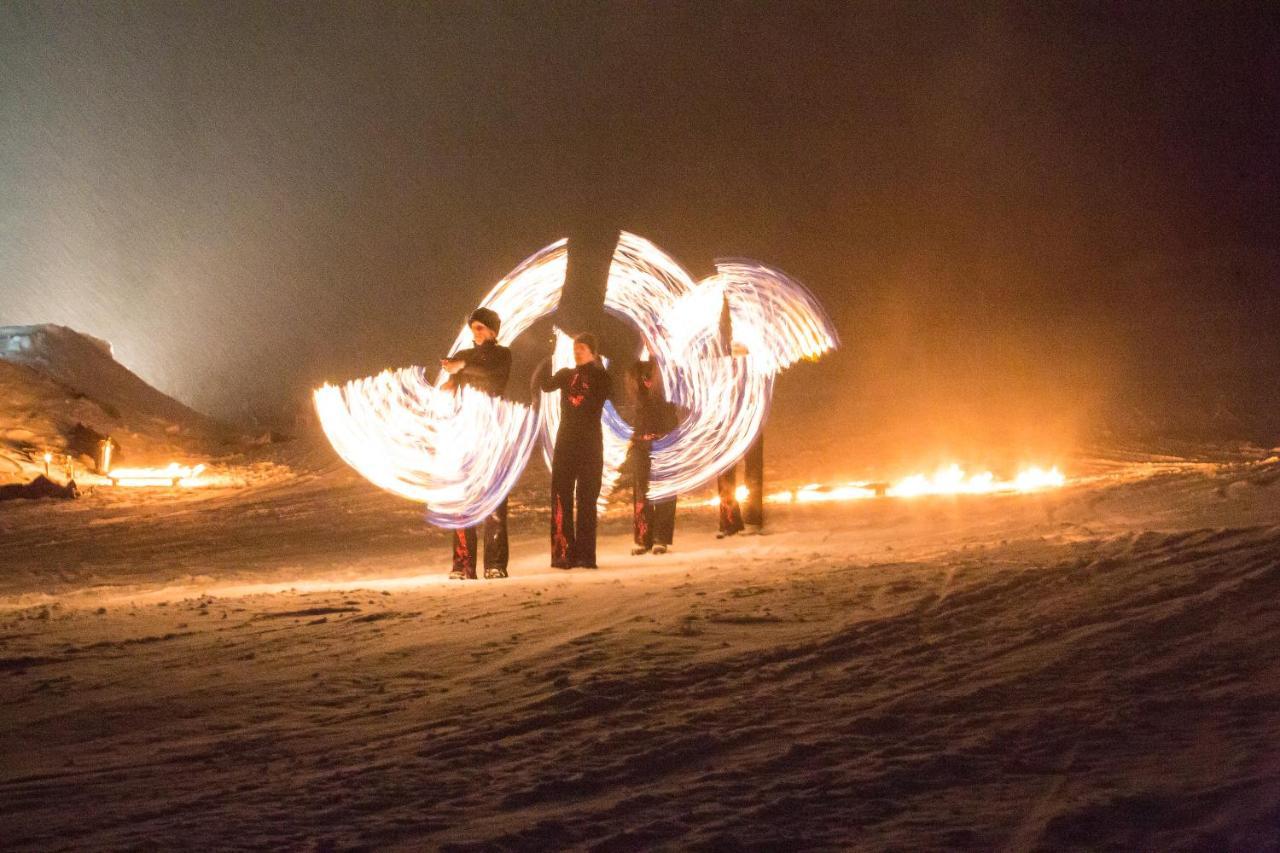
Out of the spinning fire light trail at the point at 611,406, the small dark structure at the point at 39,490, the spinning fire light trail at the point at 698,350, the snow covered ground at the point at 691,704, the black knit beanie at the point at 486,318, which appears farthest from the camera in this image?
the small dark structure at the point at 39,490

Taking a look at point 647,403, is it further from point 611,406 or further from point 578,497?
point 578,497

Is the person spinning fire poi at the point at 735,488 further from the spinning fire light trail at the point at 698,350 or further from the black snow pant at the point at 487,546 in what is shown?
the black snow pant at the point at 487,546

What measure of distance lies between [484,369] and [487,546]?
132 cm

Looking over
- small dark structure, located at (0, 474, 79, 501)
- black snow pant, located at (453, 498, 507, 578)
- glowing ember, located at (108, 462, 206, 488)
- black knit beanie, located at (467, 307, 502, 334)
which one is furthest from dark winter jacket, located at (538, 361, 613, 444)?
glowing ember, located at (108, 462, 206, 488)

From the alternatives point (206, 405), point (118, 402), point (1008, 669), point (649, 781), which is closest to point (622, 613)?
point (1008, 669)

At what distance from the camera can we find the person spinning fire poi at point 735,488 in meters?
12.5

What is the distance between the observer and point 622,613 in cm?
743

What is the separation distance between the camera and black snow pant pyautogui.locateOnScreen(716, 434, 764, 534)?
12.7m

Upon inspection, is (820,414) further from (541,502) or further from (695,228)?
(695,228)

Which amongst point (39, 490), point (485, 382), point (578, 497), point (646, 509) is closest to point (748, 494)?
point (646, 509)

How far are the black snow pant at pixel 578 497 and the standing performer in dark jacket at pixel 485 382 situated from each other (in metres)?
0.50

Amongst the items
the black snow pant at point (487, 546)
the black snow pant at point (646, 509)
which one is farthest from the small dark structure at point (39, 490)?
the black snow pant at point (487, 546)

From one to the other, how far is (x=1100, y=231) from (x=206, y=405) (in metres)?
36.6

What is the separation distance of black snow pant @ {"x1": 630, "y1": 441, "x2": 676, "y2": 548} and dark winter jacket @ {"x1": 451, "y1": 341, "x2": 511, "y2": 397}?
2.14 metres
